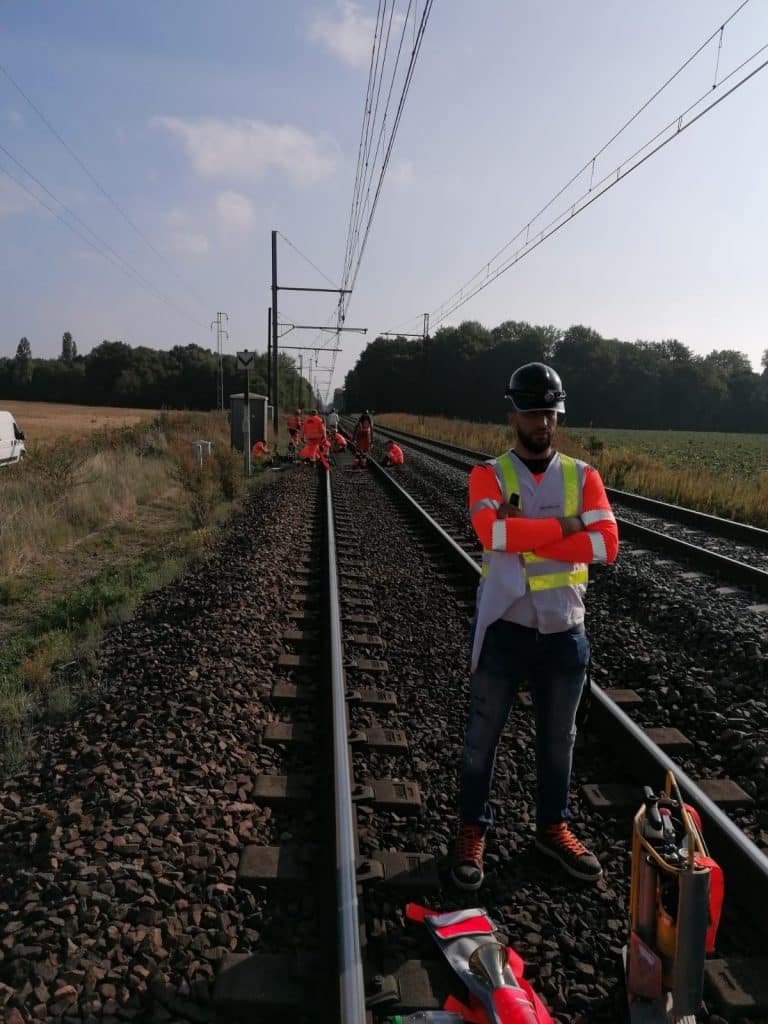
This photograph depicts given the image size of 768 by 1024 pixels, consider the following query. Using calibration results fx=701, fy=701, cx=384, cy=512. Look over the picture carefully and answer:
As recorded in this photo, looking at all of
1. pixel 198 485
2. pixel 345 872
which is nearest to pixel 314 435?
pixel 198 485

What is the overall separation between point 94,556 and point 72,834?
789cm

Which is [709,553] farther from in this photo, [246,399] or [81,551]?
[246,399]

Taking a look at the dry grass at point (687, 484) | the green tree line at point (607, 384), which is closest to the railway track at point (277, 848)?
the dry grass at point (687, 484)

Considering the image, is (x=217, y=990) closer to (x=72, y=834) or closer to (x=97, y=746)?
(x=72, y=834)

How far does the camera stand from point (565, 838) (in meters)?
3.06

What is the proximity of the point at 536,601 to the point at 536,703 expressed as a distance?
1.77 ft

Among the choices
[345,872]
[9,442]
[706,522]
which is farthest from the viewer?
[9,442]

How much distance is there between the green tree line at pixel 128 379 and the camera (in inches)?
3782

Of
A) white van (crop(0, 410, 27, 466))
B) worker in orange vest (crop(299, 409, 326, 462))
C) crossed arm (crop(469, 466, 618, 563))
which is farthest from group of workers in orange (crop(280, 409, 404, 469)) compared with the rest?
crossed arm (crop(469, 466, 618, 563))

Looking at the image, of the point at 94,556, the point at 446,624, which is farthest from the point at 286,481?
the point at 446,624

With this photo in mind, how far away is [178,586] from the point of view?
7.39 meters

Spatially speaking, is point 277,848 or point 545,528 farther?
point 277,848

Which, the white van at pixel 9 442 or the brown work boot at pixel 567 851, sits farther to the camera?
the white van at pixel 9 442

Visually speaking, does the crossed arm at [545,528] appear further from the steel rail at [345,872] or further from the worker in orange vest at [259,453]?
the worker in orange vest at [259,453]
